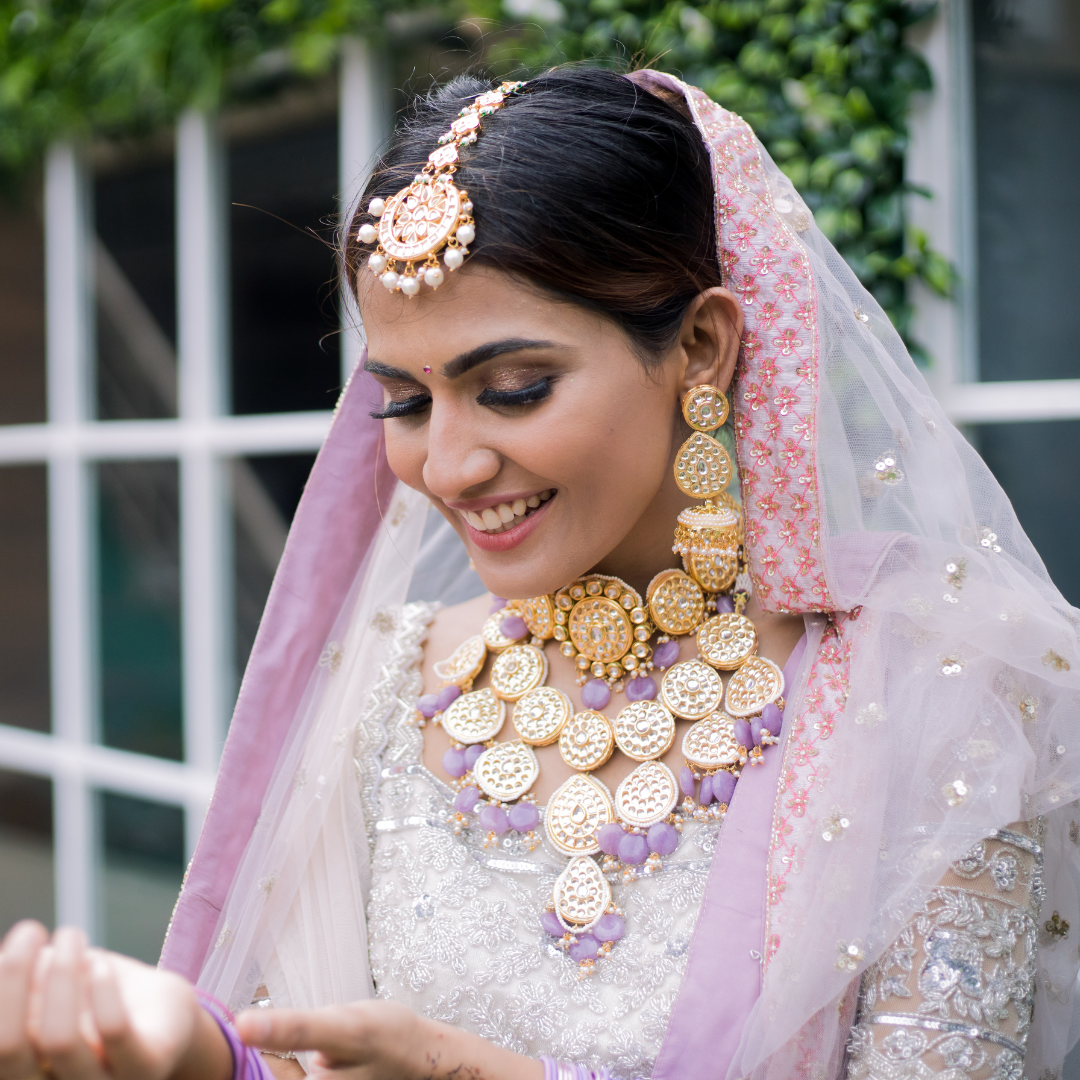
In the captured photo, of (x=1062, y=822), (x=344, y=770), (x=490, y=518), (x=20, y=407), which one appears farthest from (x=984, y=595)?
(x=20, y=407)

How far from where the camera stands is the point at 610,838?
1122 millimetres

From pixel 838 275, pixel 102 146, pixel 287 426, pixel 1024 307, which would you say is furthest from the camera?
pixel 102 146

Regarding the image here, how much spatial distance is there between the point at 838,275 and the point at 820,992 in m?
0.76

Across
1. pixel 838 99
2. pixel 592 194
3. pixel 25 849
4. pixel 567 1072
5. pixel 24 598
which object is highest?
pixel 838 99

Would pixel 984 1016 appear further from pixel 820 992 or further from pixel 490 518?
pixel 490 518

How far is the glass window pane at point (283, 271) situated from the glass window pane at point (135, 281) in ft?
0.86

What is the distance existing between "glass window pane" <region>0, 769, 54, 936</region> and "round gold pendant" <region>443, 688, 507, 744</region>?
105 inches

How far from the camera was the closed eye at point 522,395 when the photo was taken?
1.03 metres

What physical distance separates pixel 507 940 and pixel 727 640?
417 mm

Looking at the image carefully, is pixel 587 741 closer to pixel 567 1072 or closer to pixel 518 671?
pixel 518 671

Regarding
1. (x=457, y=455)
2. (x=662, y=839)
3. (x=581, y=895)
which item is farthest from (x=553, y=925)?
(x=457, y=455)

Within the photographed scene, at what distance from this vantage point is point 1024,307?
5.86 feet

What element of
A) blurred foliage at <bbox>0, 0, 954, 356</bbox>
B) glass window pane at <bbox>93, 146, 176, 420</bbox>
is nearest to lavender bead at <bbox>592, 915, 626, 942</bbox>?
blurred foliage at <bbox>0, 0, 954, 356</bbox>

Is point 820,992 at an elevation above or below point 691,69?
below
